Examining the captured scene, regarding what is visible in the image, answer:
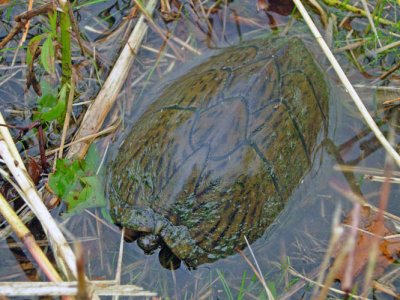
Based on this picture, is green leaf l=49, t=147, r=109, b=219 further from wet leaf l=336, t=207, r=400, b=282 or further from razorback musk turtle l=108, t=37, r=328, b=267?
wet leaf l=336, t=207, r=400, b=282

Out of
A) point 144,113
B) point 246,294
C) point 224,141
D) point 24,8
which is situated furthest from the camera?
point 24,8

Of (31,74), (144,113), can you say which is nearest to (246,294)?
(144,113)

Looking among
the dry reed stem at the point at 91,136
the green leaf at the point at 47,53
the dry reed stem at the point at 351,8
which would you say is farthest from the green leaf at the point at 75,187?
the dry reed stem at the point at 351,8

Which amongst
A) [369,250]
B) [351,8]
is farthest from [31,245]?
[351,8]

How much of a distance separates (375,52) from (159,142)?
5.08 feet

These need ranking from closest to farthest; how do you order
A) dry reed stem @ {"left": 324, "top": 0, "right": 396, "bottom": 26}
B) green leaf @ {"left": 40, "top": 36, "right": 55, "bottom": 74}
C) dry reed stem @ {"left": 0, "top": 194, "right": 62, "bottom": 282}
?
dry reed stem @ {"left": 0, "top": 194, "right": 62, "bottom": 282}
green leaf @ {"left": 40, "top": 36, "right": 55, "bottom": 74}
dry reed stem @ {"left": 324, "top": 0, "right": 396, "bottom": 26}

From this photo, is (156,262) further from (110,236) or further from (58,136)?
(58,136)

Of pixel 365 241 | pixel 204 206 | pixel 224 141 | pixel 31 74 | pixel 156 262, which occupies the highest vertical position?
pixel 31 74

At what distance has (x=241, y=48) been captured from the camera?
3033mm

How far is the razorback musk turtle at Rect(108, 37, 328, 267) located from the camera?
8.07ft

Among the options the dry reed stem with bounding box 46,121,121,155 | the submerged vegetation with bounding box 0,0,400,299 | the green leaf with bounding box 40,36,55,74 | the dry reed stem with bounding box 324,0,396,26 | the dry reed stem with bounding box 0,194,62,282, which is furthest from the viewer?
the dry reed stem with bounding box 324,0,396,26

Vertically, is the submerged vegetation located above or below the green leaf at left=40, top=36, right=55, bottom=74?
below

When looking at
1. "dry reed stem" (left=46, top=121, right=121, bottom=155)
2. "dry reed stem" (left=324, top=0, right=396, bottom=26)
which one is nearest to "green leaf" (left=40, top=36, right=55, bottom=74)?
"dry reed stem" (left=46, top=121, right=121, bottom=155)

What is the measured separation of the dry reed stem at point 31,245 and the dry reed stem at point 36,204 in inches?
2.3
